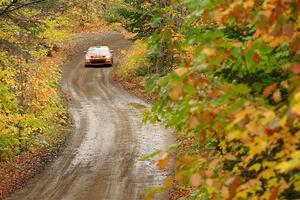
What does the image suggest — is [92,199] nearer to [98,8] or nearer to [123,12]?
[123,12]

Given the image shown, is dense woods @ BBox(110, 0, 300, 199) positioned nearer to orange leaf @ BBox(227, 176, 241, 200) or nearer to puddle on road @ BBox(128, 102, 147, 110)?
orange leaf @ BBox(227, 176, 241, 200)

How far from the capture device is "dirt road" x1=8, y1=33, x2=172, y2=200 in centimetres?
1432

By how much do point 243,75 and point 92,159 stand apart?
13.7m

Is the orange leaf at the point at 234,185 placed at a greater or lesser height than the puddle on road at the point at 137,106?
greater

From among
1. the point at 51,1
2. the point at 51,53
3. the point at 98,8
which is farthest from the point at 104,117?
the point at 98,8

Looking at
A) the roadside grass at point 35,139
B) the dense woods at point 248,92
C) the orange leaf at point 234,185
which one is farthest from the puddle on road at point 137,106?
the orange leaf at point 234,185

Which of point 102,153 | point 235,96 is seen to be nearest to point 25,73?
point 102,153

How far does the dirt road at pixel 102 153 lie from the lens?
A: 14.3 meters

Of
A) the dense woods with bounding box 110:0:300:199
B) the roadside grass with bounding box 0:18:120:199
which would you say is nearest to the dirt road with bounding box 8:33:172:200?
the roadside grass with bounding box 0:18:120:199

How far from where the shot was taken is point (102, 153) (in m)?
18.4

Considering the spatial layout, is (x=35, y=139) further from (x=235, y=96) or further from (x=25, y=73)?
(x=235, y=96)

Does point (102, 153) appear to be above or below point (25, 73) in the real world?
below

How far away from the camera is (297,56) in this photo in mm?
4191

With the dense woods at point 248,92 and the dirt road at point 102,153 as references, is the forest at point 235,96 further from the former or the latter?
the dirt road at point 102,153
